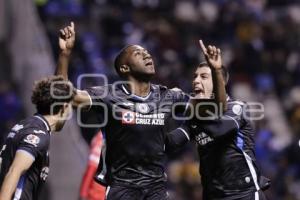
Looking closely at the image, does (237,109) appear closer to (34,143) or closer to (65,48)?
(65,48)

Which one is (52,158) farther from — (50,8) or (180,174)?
(50,8)

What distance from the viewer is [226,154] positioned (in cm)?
920

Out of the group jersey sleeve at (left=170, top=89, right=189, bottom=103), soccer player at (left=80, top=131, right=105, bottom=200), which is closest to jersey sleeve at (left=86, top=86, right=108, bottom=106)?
jersey sleeve at (left=170, top=89, right=189, bottom=103)

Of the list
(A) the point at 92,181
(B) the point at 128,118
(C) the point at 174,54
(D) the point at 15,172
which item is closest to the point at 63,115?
(B) the point at 128,118

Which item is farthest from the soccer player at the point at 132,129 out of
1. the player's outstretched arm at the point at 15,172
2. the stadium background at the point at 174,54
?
the stadium background at the point at 174,54

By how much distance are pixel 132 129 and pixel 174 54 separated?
1046cm

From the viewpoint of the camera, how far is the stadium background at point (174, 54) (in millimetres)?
15531

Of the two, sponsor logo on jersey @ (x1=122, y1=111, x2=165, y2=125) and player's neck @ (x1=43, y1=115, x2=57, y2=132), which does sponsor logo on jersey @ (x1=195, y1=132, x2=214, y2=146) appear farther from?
player's neck @ (x1=43, y1=115, x2=57, y2=132)

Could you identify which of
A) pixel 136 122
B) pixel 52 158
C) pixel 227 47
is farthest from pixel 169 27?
pixel 136 122

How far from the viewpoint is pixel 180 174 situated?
15938 mm

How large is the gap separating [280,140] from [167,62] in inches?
104

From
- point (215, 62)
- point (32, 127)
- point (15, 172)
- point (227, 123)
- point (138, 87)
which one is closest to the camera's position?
point (15, 172)

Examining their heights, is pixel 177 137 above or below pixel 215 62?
below

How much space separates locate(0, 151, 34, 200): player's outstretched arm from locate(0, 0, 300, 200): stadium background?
21.0ft
